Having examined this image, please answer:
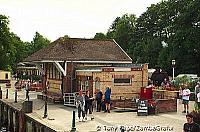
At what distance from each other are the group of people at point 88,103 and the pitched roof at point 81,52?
641 cm

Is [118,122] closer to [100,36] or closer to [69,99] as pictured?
[69,99]

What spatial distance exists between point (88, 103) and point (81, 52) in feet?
33.6

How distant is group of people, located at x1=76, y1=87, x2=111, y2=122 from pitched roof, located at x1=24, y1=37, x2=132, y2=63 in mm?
6410

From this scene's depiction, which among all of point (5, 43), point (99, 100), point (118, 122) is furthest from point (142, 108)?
point (5, 43)

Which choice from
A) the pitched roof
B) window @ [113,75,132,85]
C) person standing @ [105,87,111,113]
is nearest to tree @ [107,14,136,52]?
the pitched roof

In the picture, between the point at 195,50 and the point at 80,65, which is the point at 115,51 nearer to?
the point at 80,65

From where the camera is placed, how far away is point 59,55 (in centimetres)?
3169

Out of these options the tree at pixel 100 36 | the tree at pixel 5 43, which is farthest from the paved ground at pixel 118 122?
the tree at pixel 100 36

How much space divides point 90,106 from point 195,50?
34.1 meters

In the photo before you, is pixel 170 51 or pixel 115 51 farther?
pixel 170 51

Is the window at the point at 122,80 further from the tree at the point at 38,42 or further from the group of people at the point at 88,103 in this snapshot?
the tree at the point at 38,42

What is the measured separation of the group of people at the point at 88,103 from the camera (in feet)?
71.0

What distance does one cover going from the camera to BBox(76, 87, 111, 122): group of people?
71.0 feet

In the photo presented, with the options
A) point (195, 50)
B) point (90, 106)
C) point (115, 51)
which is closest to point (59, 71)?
point (115, 51)
